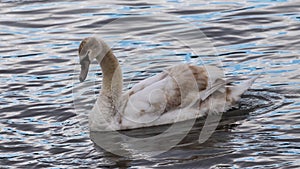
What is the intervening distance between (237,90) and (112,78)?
1719 mm

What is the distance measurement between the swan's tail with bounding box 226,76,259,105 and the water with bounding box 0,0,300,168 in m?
0.16

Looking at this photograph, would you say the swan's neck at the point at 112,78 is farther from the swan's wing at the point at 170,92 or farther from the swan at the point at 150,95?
the swan's wing at the point at 170,92

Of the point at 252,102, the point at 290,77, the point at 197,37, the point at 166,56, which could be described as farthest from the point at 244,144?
the point at 197,37

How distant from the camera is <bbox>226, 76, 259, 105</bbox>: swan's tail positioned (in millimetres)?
11148

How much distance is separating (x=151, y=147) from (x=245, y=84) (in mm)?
1933

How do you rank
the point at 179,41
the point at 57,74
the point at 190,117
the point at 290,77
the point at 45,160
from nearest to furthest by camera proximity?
the point at 45,160 → the point at 190,117 → the point at 290,77 → the point at 57,74 → the point at 179,41

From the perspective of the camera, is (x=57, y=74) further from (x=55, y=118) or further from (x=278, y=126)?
(x=278, y=126)

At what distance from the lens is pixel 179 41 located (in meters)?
14.2

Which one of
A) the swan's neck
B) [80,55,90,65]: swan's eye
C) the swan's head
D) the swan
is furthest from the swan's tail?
[80,55,90,65]: swan's eye

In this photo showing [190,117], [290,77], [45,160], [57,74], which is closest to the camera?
[45,160]

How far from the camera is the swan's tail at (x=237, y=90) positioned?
11.1 meters

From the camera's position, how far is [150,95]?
10484 millimetres

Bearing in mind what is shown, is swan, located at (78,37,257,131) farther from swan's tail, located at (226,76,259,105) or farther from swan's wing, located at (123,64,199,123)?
swan's tail, located at (226,76,259,105)

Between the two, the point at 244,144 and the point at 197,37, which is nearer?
the point at 244,144
